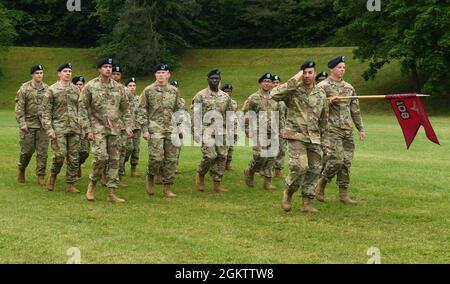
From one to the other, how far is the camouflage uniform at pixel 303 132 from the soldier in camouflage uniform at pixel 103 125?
2.67m

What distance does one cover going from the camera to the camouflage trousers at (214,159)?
11.7 metres

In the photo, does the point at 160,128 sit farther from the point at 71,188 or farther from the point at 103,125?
the point at 71,188

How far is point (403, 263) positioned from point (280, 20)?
53524 mm

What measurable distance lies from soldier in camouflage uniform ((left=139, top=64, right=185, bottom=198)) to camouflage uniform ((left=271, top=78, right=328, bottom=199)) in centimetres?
239

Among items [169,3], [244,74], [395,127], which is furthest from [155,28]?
[395,127]

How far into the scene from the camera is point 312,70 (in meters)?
9.63

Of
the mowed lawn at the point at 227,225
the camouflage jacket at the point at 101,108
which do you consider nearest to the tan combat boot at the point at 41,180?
the mowed lawn at the point at 227,225

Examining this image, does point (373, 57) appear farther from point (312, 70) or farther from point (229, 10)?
point (312, 70)

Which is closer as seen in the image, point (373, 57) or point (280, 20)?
point (373, 57)

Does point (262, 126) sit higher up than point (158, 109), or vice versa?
point (158, 109)

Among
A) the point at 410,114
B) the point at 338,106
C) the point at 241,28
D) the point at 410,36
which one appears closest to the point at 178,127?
the point at 338,106

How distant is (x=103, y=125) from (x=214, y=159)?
222 centimetres

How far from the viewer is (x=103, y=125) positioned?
10508 millimetres

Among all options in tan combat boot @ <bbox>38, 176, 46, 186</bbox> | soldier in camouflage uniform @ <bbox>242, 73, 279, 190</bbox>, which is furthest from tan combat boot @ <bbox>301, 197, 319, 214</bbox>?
tan combat boot @ <bbox>38, 176, 46, 186</bbox>
